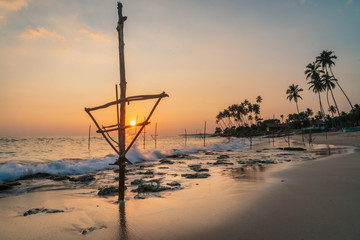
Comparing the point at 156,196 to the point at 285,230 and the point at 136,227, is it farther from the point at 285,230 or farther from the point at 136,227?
the point at 285,230

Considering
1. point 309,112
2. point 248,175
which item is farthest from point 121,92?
point 309,112

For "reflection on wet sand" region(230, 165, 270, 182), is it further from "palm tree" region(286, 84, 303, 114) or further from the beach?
"palm tree" region(286, 84, 303, 114)

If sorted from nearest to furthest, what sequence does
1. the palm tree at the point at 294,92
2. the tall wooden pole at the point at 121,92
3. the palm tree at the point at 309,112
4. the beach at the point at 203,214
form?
1. the beach at the point at 203,214
2. the tall wooden pole at the point at 121,92
3. the palm tree at the point at 294,92
4. the palm tree at the point at 309,112

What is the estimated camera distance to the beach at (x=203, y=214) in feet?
13.3

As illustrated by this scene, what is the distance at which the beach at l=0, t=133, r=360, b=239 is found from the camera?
13.3 ft

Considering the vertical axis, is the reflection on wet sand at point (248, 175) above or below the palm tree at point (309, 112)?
below

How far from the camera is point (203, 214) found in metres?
5.07

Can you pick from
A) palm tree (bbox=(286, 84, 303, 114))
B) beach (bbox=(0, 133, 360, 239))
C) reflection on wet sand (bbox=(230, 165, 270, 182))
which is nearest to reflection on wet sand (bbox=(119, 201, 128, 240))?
beach (bbox=(0, 133, 360, 239))

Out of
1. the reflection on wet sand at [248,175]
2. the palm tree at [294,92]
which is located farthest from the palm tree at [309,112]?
the reflection on wet sand at [248,175]

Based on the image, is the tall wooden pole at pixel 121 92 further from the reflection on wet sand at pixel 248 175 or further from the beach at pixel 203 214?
the reflection on wet sand at pixel 248 175

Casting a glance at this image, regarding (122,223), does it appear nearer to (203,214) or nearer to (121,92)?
(203,214)

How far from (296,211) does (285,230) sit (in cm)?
116

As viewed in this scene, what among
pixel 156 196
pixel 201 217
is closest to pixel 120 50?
pixel 156 196

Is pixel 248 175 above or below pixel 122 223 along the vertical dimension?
below
